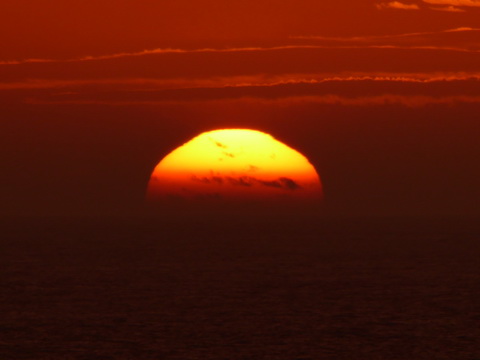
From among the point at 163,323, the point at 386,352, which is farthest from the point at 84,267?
the point at 386,352

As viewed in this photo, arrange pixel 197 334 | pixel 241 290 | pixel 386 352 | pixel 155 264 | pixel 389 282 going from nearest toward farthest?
pixel 386 352, pixel 197 334, pixel 241 290, pixel 389 282, pixel 155 264

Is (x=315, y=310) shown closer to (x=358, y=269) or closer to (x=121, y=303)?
(x=121, y=303)

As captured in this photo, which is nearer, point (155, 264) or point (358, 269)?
point (358, 269)

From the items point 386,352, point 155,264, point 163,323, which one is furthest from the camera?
point 155,264

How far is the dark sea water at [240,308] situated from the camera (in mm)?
57375

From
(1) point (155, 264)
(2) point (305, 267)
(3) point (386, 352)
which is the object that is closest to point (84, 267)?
(1) point (155, 264)

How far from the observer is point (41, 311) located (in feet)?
240

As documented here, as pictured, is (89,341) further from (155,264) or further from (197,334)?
(155,264)

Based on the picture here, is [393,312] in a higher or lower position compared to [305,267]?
lower

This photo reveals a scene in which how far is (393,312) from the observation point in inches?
2886

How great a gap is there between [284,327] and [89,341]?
13209 mm

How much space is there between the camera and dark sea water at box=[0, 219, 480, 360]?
188 feet

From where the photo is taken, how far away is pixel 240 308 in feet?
246

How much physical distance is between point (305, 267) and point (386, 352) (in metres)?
62.8
